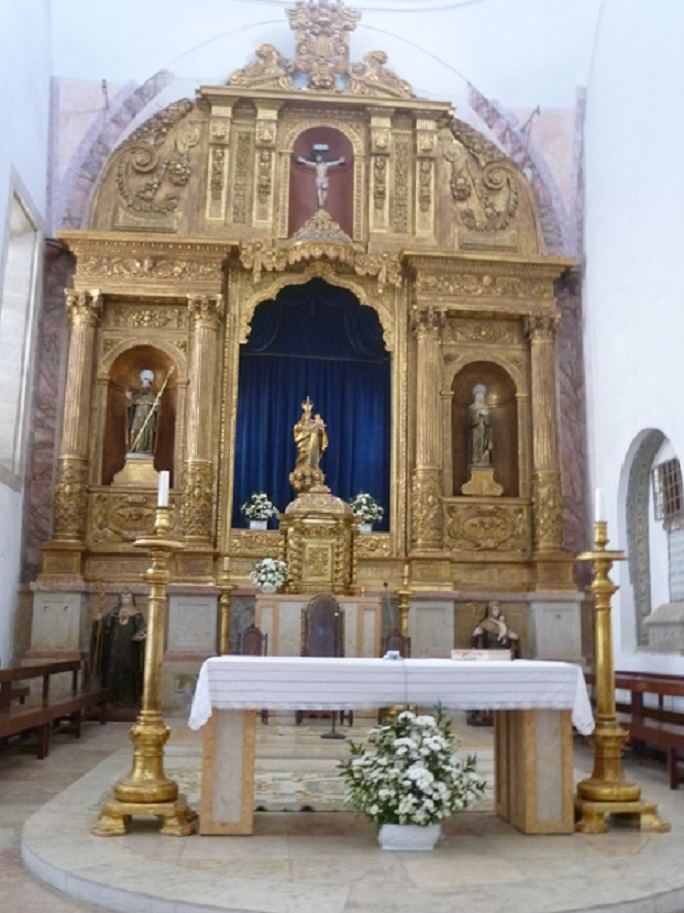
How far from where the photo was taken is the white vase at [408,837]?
195 inches

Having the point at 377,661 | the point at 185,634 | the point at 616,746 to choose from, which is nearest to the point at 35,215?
the point at 185,634

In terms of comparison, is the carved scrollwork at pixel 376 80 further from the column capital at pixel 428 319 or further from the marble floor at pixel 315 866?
the marble floor at pixel 315 866

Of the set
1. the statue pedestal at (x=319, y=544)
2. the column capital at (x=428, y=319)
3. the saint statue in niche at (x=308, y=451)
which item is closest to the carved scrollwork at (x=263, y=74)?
the column capital at (x=428, y=319)

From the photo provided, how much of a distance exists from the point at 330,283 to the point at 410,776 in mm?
9467

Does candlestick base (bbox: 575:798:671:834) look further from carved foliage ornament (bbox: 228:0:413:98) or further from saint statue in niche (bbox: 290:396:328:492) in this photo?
carved foliage ornament (bbox: 228:0:413:98)

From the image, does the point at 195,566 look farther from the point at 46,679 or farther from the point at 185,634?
the point at 46,679

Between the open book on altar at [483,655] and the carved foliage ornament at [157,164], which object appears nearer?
the open book on altar at [483,655]

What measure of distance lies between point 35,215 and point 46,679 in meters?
6.56

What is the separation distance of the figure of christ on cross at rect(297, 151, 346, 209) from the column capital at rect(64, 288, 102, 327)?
11.6 ft

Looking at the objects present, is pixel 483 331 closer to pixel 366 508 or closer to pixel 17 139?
pixel 366 508

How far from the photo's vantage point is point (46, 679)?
28.9ft

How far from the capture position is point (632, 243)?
447 inches

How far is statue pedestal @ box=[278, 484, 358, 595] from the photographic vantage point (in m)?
11.4

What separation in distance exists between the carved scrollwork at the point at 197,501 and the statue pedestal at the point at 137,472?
559 mm
